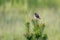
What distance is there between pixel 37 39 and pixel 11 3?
571 millimetres

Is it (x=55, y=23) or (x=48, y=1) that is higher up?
(x=48, y=1)

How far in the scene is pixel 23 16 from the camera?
373cm

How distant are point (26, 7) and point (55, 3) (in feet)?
1.15

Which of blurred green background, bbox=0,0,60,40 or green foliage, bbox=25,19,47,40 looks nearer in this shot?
green foliage, bbox=25,19,47,40

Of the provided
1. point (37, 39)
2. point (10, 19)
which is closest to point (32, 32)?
point (37, 39)

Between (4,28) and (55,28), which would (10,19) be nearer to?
(4,28)

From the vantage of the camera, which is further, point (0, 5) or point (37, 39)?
point (0, 5)

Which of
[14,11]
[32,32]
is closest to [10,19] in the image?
[14,11]

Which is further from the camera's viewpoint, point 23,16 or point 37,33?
point 23,16

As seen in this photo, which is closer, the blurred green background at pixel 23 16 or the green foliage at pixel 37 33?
the green foliage at pixel 37 33

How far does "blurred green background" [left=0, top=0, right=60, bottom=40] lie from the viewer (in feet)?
12.0

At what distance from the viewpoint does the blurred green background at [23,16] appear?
367cm

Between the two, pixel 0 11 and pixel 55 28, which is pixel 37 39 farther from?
pixel 0 11

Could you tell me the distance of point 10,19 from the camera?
148 inches
